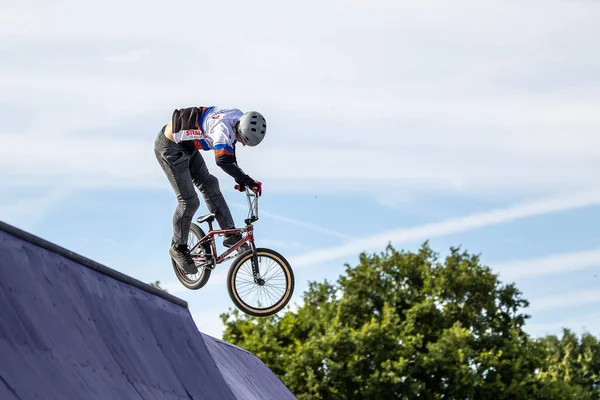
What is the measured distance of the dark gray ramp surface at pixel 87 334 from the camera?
6.31m

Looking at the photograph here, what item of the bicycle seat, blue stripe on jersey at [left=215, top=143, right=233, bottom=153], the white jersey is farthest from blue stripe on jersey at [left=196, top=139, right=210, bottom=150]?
the bicycle seat

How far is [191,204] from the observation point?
1278cm

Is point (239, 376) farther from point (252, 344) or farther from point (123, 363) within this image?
point (252, 344)

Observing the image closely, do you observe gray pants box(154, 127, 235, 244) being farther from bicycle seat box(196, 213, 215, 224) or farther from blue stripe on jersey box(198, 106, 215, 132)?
blue stripe on jersey box(198, 106, 215, 132)

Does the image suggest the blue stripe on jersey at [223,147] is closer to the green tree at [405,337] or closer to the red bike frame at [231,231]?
the red bike frame at [231,231]

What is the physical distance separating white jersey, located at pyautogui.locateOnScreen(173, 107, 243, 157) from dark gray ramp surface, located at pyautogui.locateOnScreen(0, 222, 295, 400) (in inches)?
95.3

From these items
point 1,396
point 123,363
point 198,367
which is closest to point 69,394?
point 1,396

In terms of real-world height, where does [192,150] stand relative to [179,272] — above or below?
above

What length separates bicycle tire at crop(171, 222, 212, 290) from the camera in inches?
537

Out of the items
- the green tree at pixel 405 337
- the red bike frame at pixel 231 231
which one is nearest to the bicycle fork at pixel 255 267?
the red bike frame at pixel 231 231

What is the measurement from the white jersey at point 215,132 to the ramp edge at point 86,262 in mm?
2364

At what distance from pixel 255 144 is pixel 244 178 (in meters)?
0.57

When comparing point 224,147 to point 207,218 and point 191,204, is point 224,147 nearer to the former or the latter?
point 191,204

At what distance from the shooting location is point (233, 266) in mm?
12883
